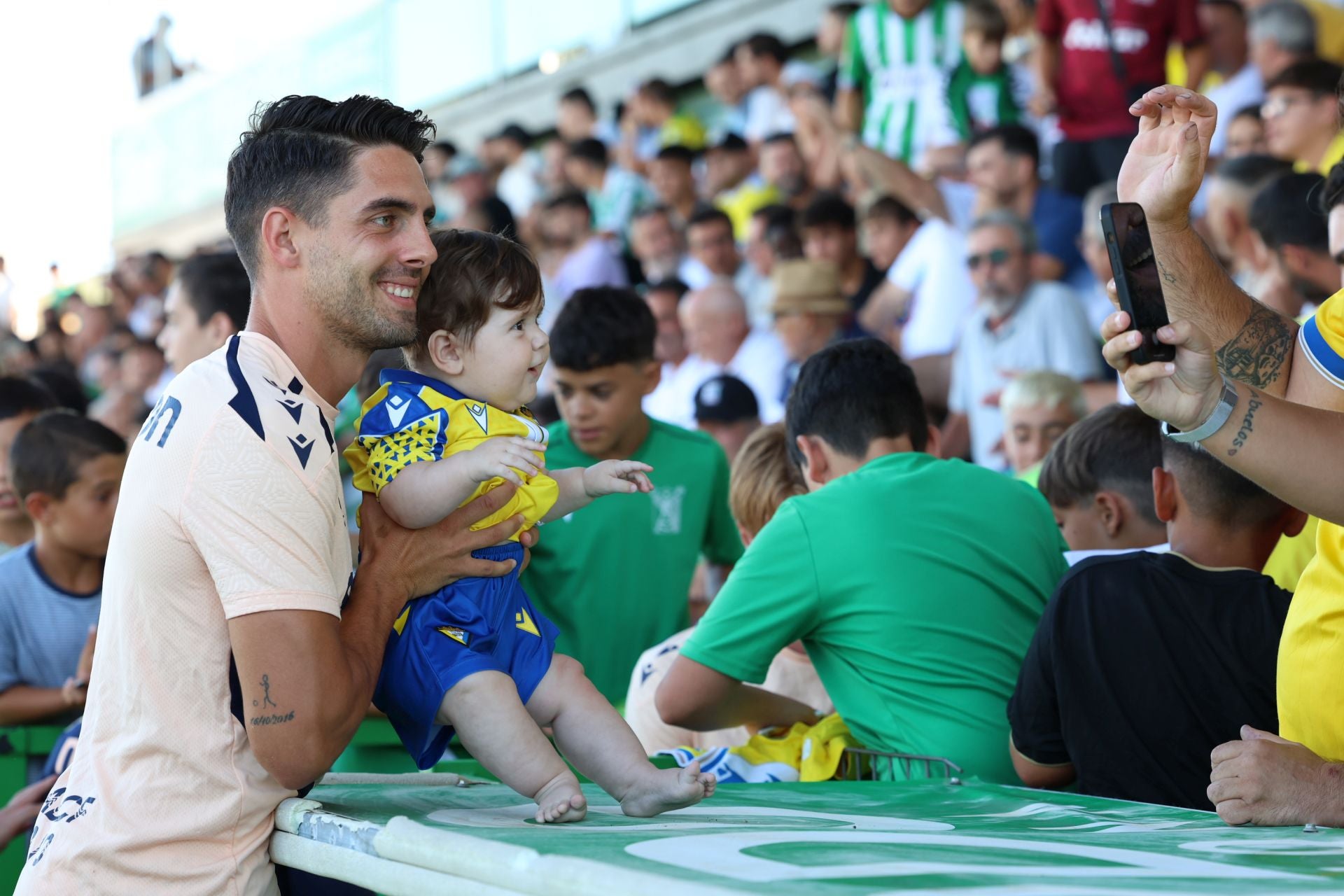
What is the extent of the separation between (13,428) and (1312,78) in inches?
213

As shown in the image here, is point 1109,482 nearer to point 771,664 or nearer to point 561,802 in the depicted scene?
point 771,664

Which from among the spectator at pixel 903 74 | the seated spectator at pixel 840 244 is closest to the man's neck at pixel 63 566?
the seated spectator at pixel 840 244

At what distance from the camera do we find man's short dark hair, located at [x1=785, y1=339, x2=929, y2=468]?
3623mm

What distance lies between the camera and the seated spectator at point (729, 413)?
20.6ft

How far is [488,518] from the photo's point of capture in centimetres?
272

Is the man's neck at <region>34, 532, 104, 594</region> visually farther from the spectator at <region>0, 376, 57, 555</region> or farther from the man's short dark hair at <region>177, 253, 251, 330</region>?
the man's short dark hair at <region>177, 253, 251, 330</region>

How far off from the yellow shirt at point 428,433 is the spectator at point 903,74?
20.8 ft

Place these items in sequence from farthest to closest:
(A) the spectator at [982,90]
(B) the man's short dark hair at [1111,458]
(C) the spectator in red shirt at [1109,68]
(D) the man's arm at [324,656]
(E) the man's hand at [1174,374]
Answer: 1. (A) the spectator at [982,90]
2. (C) the spectator in red shirt at [1109,68]
3. (B) the man's short dark hair at [1111,458]
4. (D) the man's arm at [324,656]
5. (E) the man's hand at [1174,374]

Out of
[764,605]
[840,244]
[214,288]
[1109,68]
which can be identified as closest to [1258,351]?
[764,605]

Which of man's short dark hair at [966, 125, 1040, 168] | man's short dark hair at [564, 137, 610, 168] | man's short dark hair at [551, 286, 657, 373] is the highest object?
man's short dark hair at [564, 137, 610, 168]

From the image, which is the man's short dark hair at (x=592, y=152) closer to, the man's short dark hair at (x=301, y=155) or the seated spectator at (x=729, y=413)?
the seated spectator at (x=729, y=413)

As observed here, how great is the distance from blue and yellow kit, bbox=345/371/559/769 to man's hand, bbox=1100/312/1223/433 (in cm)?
99

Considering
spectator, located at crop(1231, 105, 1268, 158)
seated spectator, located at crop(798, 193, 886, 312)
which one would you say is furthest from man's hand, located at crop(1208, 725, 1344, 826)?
seated spectator, located at crop(798, 193, 886, 312)

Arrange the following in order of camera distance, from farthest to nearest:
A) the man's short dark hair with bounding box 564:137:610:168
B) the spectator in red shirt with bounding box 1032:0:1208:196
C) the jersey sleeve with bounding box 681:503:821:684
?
the man's short dark hair with bounding box 564:137:610:168 < the spectator in red shirt with bounding box 1032:0:1208:196 < the jersey sleeve with bounding box 681:503:821:684
